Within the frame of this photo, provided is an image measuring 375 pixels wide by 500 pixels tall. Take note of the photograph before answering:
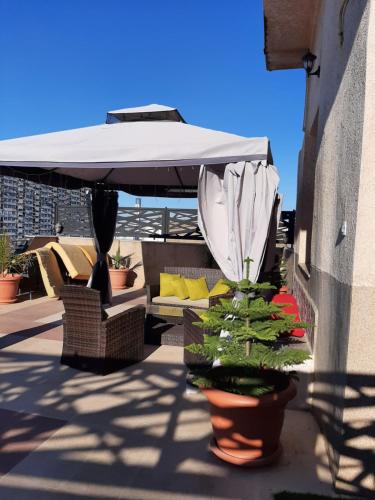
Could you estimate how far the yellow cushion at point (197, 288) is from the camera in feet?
18.4

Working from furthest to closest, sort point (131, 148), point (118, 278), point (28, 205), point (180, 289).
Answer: point (28, 205) < point (118, 278) < point (180, 289) < point (131, 148)

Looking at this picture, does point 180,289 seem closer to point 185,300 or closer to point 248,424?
point 185,300

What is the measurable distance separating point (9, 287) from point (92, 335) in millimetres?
3800

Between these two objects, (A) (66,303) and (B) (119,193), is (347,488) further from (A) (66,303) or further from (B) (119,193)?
(B) (119,193)

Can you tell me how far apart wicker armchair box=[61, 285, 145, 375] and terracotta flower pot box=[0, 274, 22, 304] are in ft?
11.3

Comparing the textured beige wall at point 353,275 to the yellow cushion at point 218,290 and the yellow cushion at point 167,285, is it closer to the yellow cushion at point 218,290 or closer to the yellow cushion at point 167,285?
the yellow cushion at point 218,290

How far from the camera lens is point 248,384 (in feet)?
7.78

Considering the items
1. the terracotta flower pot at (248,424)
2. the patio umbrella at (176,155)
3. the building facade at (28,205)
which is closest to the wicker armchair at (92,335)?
the patio umbrella at (176,155)

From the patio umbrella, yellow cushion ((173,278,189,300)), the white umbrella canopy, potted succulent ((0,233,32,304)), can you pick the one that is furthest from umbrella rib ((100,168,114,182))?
yellow cushion ((173,278,189,300))

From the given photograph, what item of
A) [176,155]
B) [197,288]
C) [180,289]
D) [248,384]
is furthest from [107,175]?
[248,384]

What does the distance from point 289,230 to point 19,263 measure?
5529 mm

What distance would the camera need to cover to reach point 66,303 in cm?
374

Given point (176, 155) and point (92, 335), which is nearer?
point (176, 155)

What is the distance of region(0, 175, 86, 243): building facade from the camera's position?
8188 mm
